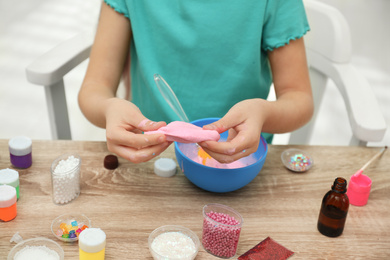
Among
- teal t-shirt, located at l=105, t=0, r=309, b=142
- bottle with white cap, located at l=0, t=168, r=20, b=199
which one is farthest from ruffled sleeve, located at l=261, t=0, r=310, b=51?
bottle with white cap, located at l=0, t=168, r=20, b=199

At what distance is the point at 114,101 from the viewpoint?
1030 millimetres

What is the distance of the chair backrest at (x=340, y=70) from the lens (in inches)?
47.4

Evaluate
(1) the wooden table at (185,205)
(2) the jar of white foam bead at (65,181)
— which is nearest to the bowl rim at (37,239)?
(1) the wooden table at (185,205)

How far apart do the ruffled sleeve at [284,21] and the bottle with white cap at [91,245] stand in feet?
2.24

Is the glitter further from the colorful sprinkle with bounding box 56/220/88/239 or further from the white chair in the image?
the white chair

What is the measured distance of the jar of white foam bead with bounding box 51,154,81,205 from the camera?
0.91 metres

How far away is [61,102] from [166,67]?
0.33 meters

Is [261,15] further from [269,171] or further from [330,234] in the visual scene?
[330,234]

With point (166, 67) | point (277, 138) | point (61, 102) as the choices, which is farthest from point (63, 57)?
point (277, 138)

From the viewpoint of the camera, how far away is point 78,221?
885 millimetres

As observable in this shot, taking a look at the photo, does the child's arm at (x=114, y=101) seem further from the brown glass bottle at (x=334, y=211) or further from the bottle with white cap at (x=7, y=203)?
the brown glass bottle at (x=334, y=211)

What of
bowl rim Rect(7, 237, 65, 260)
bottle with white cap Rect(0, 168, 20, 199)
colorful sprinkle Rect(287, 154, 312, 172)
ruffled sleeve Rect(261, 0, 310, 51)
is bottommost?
colorful sprinkle Rect(287, 154, 312, 172)

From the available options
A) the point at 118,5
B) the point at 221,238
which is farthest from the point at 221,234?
the point at 118,5

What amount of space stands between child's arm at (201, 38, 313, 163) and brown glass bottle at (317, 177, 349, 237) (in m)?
0.17
